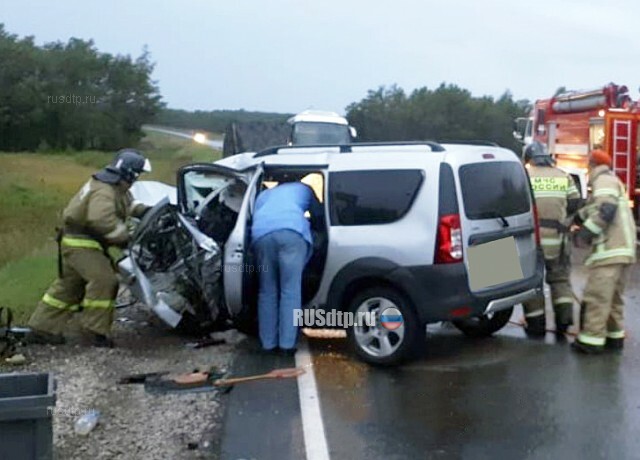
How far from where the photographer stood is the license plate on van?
7.47m

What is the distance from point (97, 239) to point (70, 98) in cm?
5104

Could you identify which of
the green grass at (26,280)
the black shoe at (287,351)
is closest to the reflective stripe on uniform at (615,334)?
the black shoe at (287,351)

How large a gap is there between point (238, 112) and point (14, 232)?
1557 inches

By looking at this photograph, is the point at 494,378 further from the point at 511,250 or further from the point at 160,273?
the point at 160,273

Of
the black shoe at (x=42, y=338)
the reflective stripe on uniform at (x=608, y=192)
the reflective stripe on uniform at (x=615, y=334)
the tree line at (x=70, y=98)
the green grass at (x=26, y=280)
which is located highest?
the tree line at (x=70, y=98)

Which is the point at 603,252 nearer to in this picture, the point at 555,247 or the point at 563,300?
the point at 555,247

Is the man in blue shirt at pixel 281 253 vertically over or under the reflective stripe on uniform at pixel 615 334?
over

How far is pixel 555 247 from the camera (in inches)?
343

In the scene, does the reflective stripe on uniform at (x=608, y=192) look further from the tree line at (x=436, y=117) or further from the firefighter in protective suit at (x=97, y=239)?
the tree line at (x=436, y=117)

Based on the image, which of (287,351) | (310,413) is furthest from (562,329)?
(310,413)

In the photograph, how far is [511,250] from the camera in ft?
25.7

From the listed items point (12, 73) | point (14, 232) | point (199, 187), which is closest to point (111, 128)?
point (12, 73)

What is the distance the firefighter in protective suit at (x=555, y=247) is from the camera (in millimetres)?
8703

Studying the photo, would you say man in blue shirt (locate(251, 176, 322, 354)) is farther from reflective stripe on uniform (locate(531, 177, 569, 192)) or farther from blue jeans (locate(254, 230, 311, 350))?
reflective stripe on uniform (locate(531, 177, 569, 192))
